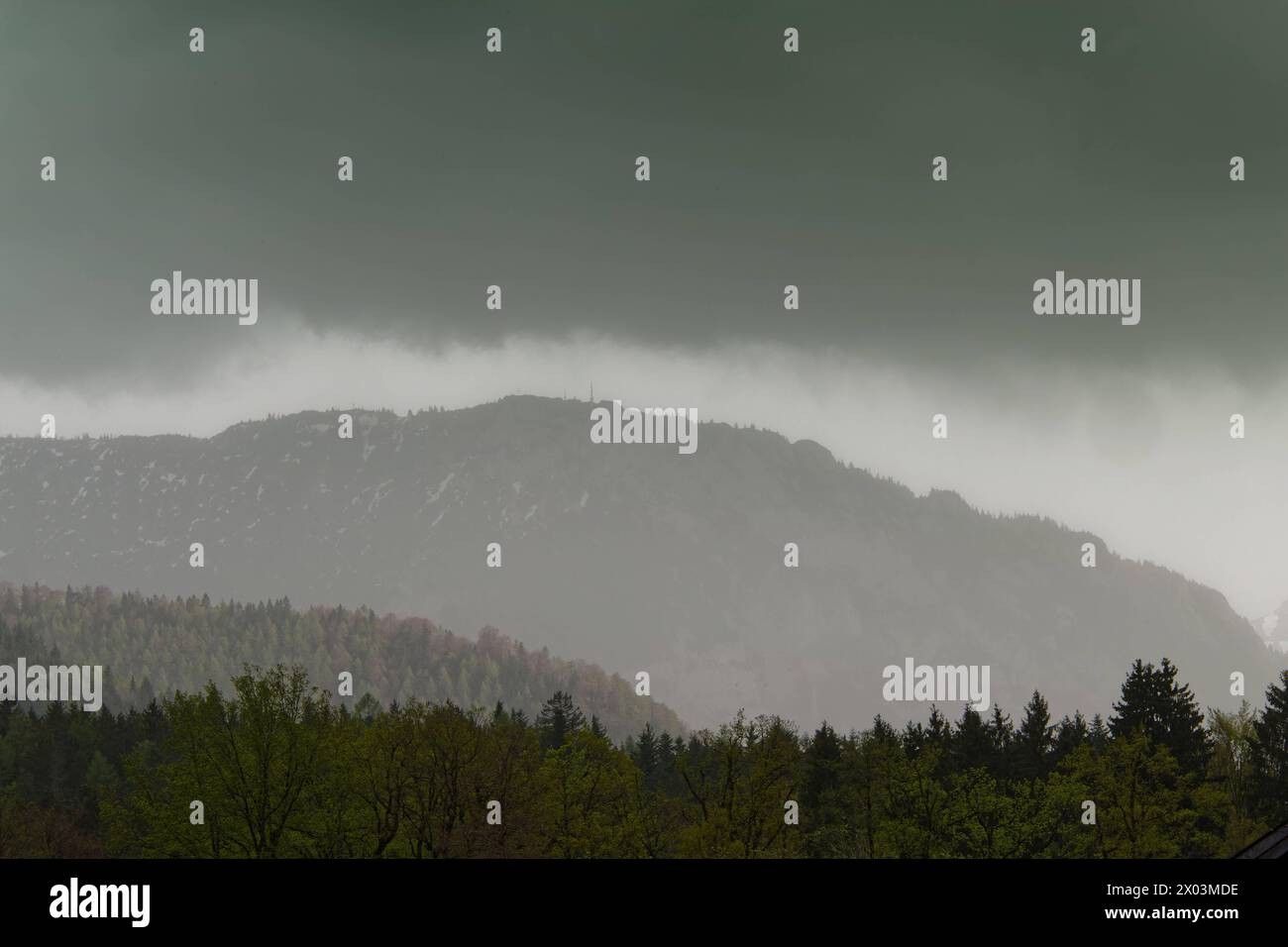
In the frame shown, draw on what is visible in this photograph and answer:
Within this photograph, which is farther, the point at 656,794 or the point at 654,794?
the point at 654,794

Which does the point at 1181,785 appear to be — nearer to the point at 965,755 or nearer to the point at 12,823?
the point at 965,755

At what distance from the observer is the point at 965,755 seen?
96.5 metres

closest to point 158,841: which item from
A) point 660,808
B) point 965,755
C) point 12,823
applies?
point 12,823

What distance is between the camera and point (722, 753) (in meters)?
82.4
